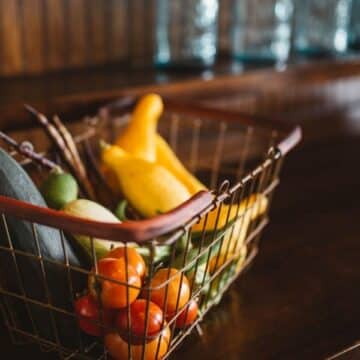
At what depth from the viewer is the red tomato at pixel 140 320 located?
483mm

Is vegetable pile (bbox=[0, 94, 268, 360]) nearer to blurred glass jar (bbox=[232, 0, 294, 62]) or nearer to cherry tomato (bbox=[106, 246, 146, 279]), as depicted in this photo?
cherry tomato (bbox=[106, 246, 146, 279])

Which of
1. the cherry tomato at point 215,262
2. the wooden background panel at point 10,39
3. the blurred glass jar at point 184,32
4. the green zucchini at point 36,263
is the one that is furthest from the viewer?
the blurred glass jar at point 184,32

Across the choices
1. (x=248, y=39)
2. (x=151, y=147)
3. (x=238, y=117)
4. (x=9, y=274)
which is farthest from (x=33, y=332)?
(x=248, y=39)

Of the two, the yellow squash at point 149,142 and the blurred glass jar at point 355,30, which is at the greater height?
the blurred glass jar at point 355,30

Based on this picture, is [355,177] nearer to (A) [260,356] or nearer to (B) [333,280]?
(B) [333,280]

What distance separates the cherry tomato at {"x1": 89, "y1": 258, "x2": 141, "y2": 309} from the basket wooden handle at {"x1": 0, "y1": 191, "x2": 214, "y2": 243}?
0.06 metres

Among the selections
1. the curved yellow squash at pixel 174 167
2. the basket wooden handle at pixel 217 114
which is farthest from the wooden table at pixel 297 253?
the curved yellow squash at pixel 174 167

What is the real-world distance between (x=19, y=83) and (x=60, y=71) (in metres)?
0.12

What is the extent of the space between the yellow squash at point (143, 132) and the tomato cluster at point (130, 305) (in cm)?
27

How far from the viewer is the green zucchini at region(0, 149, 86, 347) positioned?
514mm

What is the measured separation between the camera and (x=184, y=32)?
112cm

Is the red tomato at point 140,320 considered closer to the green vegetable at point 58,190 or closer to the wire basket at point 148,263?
the wire basket at point 148,263

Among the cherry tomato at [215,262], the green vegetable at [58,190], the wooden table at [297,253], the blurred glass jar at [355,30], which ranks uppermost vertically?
the blurred glass jar at [355,30]

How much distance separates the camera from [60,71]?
1.02m
